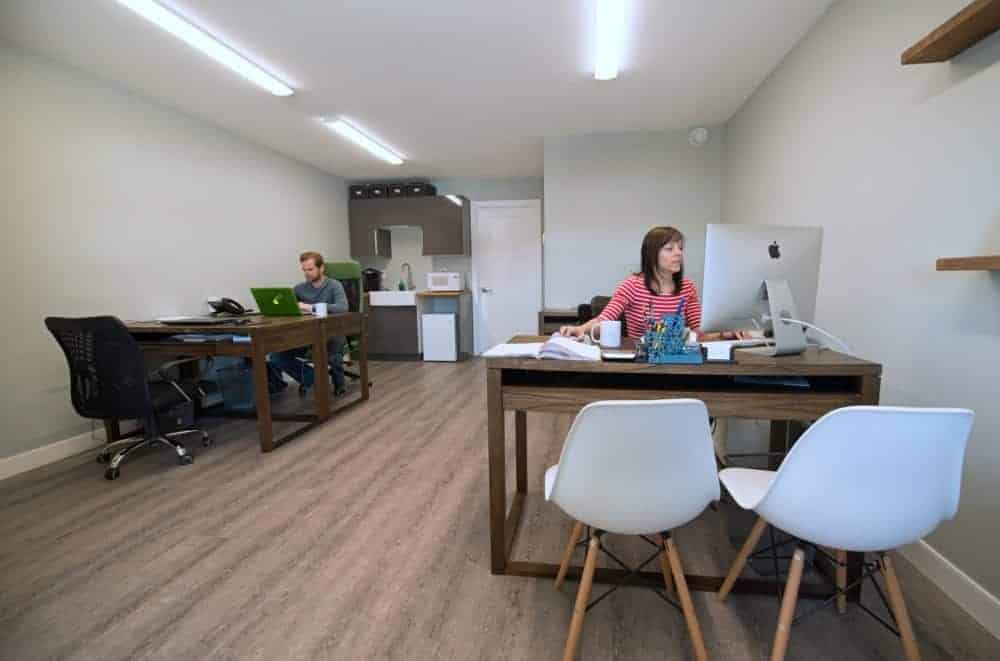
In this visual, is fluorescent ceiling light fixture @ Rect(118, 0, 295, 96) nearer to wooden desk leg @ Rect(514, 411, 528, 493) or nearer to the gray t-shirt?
the gray t-shirt

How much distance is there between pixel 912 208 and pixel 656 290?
1.04m

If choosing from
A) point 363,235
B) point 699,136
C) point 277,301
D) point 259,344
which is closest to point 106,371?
point 259,344

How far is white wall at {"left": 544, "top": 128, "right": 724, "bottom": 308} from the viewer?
4461 millimetres

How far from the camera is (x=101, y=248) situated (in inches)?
125

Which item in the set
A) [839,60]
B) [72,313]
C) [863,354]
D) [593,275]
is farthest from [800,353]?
[72,313]

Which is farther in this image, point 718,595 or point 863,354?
point 863,354

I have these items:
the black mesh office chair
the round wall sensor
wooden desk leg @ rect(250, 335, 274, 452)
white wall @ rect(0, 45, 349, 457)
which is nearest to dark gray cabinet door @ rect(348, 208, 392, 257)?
white wall @ rect(0, 45, 349, 457)

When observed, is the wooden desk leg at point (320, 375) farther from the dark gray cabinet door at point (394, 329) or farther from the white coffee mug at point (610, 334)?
the dark gray cabinet door at point (394, 329)

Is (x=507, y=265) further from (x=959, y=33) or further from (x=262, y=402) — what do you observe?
(x=959, y=33)

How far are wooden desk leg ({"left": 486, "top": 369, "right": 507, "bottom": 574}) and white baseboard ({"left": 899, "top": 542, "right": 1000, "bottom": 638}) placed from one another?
5.24ft

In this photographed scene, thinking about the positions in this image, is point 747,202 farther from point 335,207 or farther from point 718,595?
point 335,207

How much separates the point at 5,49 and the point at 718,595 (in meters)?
4.76

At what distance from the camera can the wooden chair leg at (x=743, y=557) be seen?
4.62 ft

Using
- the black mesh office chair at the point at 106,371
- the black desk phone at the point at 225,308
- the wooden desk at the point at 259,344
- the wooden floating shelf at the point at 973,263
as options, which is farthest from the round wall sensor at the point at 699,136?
the black mesh office chair at the point at 106,371
